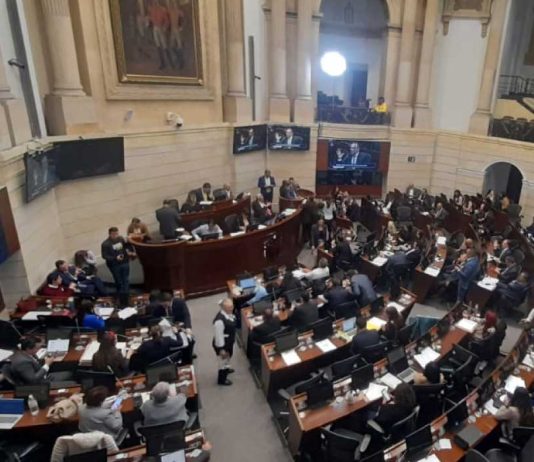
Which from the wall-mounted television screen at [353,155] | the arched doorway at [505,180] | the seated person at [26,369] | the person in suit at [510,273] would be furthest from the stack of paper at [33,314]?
the arched doorway at [505,180]

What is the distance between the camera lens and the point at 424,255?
9.72 m

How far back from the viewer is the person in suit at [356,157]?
16.8 meters

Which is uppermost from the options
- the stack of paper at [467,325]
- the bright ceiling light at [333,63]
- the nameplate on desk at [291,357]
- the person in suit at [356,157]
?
the bright ceiling light at [333,63]

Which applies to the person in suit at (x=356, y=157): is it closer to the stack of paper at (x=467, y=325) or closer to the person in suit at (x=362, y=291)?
the person in suit at (x=362, y=291)

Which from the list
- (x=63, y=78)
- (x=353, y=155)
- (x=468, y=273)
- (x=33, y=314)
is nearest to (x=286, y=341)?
(x=33, y=314)

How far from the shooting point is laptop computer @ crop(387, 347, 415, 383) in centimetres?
573

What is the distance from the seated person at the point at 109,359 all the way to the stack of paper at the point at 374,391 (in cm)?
329

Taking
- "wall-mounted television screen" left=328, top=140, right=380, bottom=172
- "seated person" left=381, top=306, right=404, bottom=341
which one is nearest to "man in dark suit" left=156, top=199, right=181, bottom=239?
"seated person" left=381, top=306, right=404, bottom=341

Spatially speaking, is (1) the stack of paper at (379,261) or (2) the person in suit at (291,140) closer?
(1) the stack of paper at (379,261)

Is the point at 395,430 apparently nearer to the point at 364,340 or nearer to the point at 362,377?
the point at 362,377

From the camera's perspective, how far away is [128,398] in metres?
5.22

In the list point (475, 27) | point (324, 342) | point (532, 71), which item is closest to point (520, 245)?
point (324, 342)

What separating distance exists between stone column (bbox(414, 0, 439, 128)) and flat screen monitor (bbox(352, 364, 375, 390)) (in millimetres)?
13968

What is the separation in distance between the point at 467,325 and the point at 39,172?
862cm
